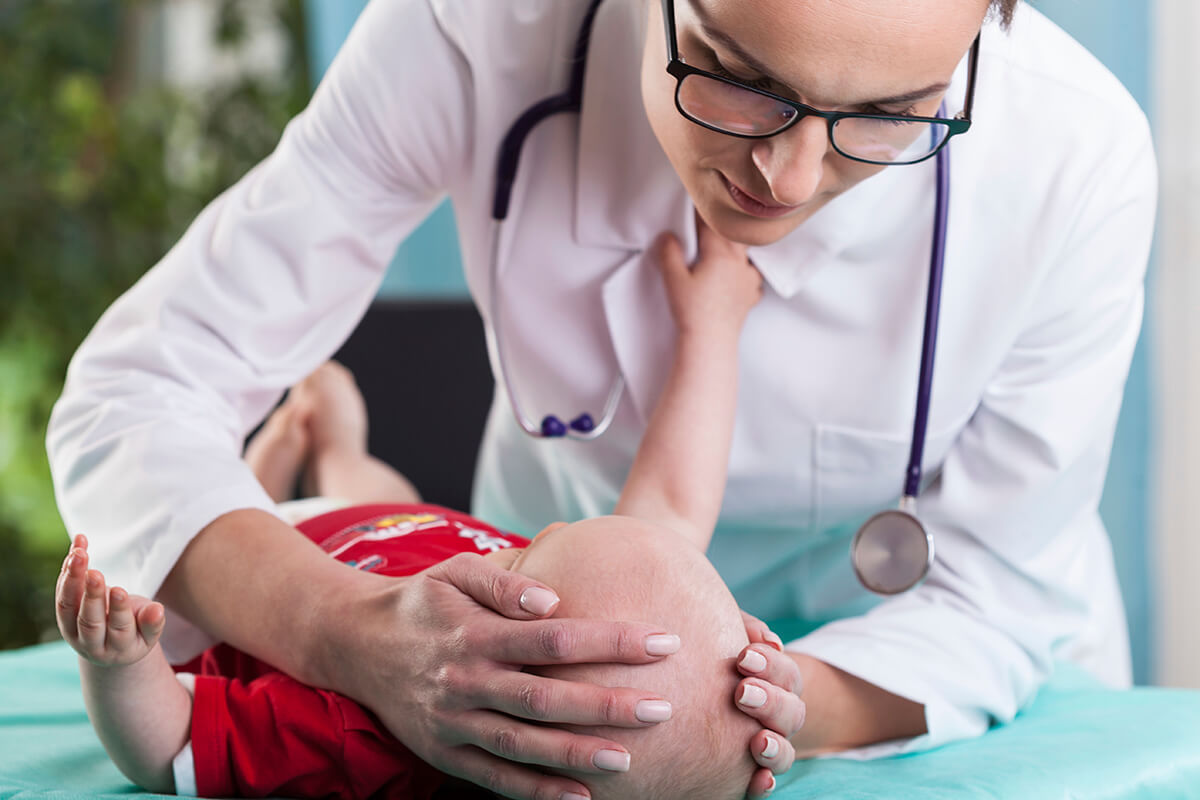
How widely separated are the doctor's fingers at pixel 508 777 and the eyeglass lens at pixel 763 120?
1.64ft

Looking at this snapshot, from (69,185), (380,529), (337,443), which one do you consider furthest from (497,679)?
(69,185)

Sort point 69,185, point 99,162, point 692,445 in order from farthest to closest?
point 99,162
point 69,185
point 692,445

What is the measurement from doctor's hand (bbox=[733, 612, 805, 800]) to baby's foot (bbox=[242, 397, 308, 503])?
116 centimetres

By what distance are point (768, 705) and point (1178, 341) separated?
4.64 feet

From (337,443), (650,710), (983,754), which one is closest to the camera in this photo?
(650,710)

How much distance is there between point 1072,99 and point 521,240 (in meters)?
0.56

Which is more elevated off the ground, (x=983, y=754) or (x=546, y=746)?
(x=546, y=746)

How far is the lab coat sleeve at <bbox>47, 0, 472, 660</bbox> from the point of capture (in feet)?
3.54

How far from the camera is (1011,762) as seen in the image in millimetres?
979

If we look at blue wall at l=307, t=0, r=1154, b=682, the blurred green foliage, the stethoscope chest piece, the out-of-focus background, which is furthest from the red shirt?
the blurred green foliage

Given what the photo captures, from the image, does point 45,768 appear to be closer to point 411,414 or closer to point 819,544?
point 819,544

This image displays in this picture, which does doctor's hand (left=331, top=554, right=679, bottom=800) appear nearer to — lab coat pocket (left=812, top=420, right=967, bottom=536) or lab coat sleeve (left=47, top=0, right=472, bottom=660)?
lab coat sleeve (left=47, top=0, right=472, bottom=660)

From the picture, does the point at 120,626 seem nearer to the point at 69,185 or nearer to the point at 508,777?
the point at 508,777

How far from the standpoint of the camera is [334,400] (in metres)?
1.88
